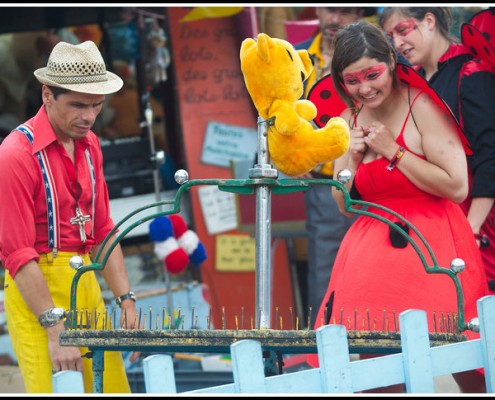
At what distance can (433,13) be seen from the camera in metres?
4.13

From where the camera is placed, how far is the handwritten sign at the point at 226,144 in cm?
649

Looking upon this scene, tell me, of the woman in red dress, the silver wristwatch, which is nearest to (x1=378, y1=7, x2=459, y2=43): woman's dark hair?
the woman in red dress

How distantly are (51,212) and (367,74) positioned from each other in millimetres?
1105

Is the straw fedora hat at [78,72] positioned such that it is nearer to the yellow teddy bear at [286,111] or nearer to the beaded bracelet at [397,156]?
the yellow teddy bear at [286,111]

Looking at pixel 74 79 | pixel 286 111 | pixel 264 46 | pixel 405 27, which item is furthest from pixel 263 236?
pixel 405 27

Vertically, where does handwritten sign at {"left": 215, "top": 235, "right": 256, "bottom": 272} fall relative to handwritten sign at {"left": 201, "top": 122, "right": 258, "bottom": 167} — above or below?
below

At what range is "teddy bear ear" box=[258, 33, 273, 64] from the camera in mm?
2900

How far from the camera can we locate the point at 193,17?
6141mm

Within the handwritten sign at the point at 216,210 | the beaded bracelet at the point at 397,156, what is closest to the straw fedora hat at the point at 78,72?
the beaded bracelet at the point at 397,156

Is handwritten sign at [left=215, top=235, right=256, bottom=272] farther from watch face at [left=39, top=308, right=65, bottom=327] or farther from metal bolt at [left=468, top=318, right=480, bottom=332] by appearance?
metal bolt at [left=468, top=318, right=480, bottom=332]

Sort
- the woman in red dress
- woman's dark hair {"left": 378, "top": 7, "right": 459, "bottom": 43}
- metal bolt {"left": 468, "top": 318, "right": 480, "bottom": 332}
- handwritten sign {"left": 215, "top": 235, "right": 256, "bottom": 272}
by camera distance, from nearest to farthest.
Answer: metal bolt {"left": 468, "top": 318, "right": 480, "bottom": 332}, the woman in red dress, woman's dark hair {"left": 378, "top": 7, "right": 459, "bottom": 43}, handwritten sign {"left": 215, "top": 235, "right": 256, "bottom": 272}

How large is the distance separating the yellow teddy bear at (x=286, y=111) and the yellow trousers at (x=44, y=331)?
80 centimetres

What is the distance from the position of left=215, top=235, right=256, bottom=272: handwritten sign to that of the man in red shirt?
9.56 ft

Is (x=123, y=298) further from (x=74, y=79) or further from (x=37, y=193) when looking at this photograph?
(x=74, y=79)
